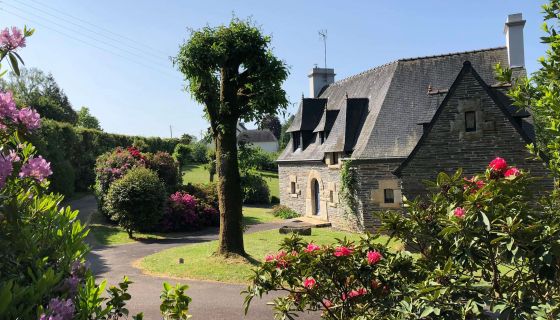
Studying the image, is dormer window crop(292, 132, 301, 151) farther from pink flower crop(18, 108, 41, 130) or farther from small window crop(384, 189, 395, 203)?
pink flower crop(18, 108, 41, 130)

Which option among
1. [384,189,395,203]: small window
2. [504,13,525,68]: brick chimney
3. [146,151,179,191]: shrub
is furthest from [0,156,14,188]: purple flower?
[504,13,525,68]: brick chimney

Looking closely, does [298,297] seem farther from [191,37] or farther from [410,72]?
[410,72]

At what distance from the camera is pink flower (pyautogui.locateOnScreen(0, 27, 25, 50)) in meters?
2.41

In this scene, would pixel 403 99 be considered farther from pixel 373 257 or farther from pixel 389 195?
pixel 373 257

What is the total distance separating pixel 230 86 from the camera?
12570 millimetres

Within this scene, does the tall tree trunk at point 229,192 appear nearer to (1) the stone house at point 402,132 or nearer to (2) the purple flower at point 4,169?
(1) the stone house at point 402,132

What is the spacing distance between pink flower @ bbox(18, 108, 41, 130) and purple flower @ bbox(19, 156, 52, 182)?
7.9 inches

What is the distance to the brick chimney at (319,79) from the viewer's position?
99.9 feet

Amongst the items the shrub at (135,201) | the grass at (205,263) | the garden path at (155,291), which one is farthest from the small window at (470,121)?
the shrub at (135,201)

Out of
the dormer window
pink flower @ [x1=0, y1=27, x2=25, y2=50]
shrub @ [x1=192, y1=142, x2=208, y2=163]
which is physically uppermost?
shrub @ [x1=192, y1=142, x2=208, y2=163]

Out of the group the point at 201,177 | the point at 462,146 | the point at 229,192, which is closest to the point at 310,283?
the point at 229,192

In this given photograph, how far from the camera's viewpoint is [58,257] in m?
2.47

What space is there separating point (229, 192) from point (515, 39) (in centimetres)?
1586

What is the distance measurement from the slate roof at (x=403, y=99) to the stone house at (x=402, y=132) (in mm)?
45
